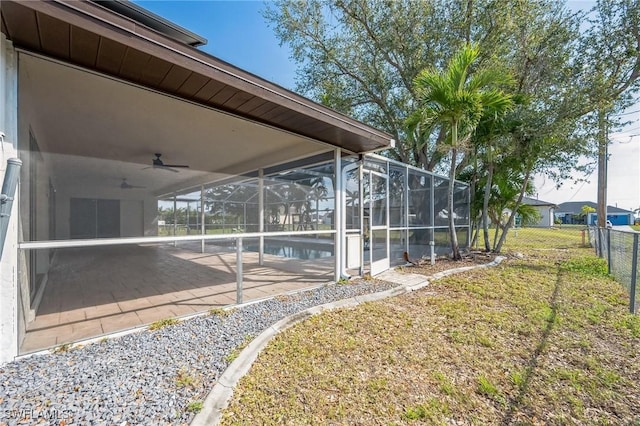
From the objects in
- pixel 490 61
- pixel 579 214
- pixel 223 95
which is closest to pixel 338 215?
pixel 223 95

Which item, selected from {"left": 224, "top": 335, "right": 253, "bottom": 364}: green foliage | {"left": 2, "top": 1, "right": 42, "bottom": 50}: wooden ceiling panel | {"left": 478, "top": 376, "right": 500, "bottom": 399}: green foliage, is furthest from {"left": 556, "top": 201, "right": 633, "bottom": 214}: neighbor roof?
{"left": 2, "top": 1, "right": 42, "bottom": 50}: wooden ceiling panel

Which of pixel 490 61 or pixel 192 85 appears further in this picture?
pixel 490 61

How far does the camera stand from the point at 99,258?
501 centimetres

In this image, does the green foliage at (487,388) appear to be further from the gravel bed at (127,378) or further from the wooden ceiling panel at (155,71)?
the wooden ceiling panel at (155,71)

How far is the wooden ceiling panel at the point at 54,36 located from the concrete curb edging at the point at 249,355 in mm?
2880

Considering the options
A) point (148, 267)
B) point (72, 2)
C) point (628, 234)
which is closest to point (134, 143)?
A: point (148, 267)

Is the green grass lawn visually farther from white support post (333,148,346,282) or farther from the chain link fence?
white support post (333,148,346,282)

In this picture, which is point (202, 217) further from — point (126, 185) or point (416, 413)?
point (416, 413)

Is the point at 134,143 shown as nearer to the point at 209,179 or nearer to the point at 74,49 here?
the point at 209,179

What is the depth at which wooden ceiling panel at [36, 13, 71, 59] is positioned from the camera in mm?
1972

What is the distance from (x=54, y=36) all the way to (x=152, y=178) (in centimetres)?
376

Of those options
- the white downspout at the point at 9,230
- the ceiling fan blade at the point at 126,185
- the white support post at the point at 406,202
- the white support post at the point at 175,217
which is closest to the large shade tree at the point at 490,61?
the white support post at the point at 406,202

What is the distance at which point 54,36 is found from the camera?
2131mm

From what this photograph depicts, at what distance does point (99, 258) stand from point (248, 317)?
3.70 metres
